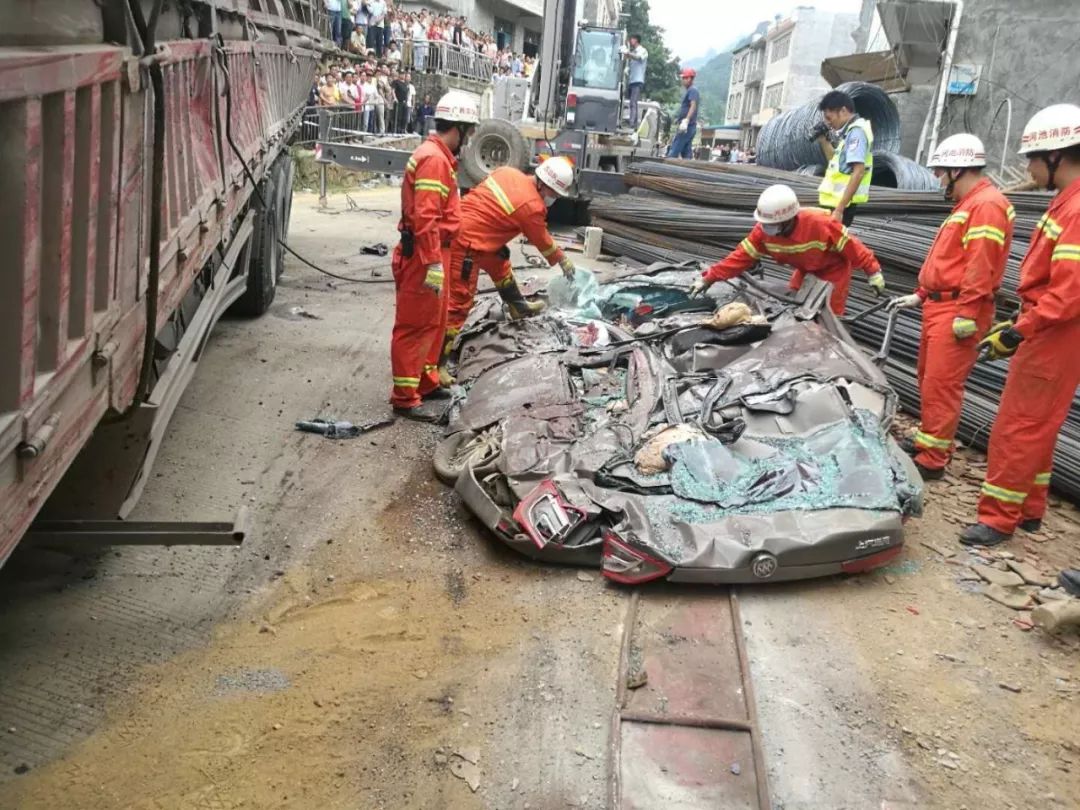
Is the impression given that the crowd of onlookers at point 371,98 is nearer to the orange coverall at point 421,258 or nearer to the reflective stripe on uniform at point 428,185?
the orange coverall at point 421,258

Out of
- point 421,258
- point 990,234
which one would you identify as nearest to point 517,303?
point 421,258

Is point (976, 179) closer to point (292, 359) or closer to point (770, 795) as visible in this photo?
point (770, 795)

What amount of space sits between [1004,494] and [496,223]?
135 inches

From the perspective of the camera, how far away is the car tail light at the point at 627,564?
332 cm

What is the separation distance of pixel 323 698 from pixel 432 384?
2867mm

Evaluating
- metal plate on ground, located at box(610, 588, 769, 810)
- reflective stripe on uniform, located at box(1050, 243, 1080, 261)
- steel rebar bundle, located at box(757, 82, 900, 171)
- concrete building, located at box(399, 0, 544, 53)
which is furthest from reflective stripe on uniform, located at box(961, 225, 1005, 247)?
concrete building, located at box(399, 0, 544, 53)

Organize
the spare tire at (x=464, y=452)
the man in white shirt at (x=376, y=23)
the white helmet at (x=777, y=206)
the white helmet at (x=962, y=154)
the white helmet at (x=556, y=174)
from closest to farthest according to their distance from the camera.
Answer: the spare tire at (x=464, y=452) → the white helmet at (x=962, y=154) → the white helmet at (x=777, y=206) → the white helmet at (x=556, y=174) → the man in white shirt at (x=376, y=23)

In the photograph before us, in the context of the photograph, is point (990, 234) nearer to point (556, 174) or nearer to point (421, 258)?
point (556, 174)

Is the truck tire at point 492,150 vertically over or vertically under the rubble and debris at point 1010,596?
over

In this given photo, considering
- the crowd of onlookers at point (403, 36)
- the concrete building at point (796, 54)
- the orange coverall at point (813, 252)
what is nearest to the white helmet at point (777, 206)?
the orange coverall at point (813, 252)

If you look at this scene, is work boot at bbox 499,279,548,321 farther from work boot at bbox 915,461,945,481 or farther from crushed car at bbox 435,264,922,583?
work boot at bbox 915,461,945,481

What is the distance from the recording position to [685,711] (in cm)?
277

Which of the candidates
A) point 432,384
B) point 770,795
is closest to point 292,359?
point 432,384

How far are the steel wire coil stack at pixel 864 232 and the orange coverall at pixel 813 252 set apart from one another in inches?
34.0
